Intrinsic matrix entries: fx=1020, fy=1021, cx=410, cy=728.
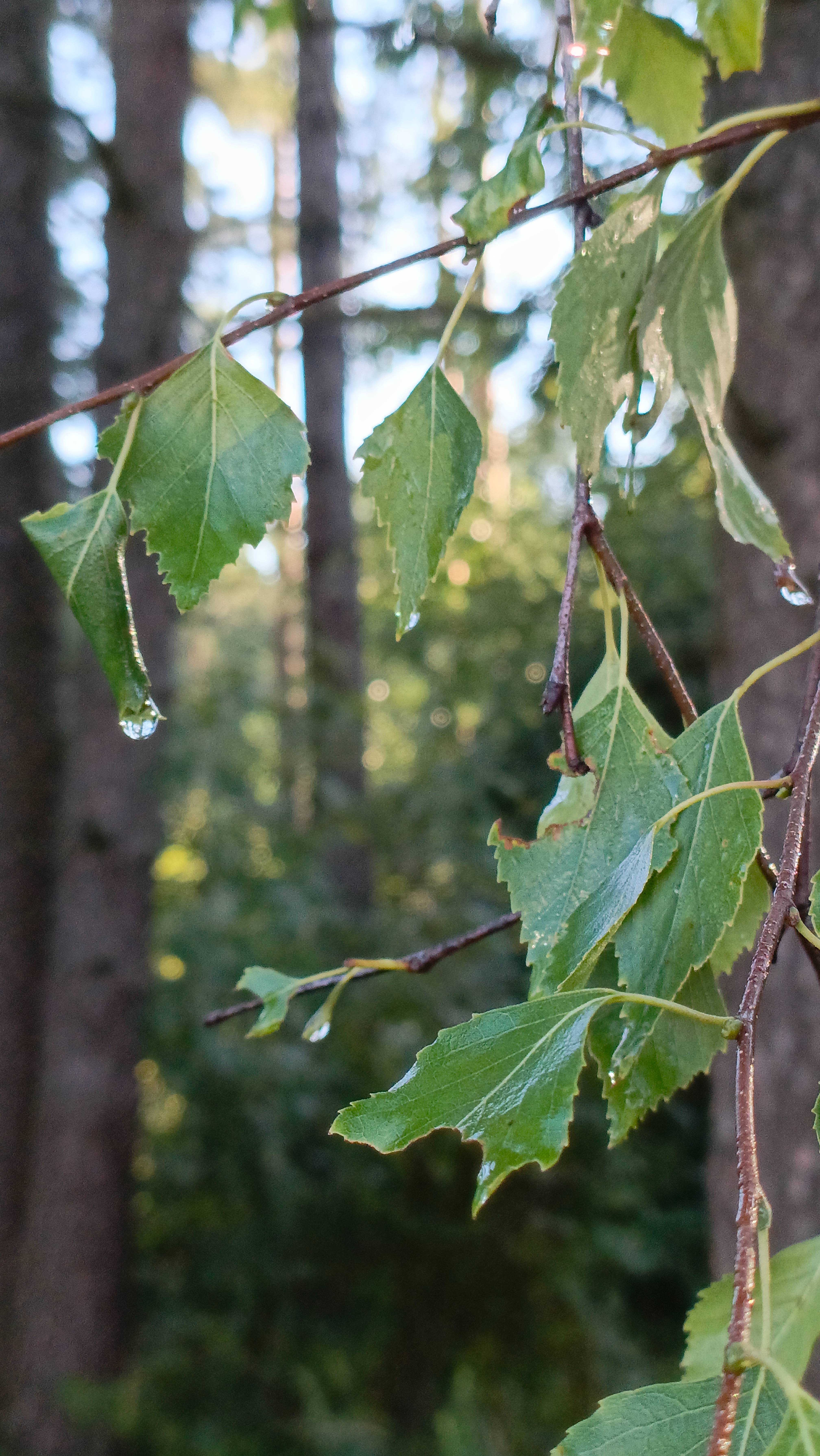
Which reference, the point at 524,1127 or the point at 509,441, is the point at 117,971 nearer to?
the point at 524,1127

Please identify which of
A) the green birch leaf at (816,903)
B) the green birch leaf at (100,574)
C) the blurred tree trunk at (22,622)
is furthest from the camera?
the blurred tree trunk at (22,622)

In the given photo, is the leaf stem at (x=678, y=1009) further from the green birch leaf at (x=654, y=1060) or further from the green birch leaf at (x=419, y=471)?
the green birch leaf at (x=419, y=471)

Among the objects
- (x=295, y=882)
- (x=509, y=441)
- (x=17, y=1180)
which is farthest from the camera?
(x=509, y=441)

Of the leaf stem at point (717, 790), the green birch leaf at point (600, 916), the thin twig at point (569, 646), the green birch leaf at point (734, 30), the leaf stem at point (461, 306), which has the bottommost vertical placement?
the green birch leaf at point (600, 916)

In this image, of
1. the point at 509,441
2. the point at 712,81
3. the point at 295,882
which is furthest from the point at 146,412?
the point at 509,441

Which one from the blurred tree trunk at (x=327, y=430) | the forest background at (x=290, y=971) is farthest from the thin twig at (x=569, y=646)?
the blurred tree trunk at (x=327, y=430)

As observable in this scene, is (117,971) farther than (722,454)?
Yes
